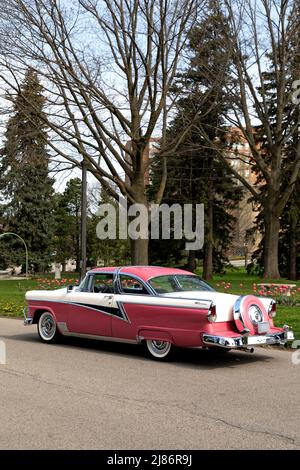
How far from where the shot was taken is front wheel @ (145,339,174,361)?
9.25m

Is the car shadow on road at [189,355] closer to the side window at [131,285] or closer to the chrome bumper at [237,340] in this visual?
the chrome bumper at [237,340]

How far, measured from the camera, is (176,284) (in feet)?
32.8

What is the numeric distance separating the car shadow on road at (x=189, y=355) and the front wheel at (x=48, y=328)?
6.2 inches

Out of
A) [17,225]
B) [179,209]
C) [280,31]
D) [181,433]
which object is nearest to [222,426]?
[181,433]

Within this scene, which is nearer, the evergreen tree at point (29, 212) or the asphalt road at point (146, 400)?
the asphalt road at point (146, 400)

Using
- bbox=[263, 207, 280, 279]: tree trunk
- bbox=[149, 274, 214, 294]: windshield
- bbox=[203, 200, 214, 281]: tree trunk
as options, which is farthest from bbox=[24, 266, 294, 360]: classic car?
bbox=[203, 200, 214, 281]: tree trunk

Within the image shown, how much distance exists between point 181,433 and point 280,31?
25418 millimetres

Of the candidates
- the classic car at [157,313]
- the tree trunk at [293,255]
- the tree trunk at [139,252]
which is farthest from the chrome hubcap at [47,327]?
the tree trunk at [293,255]

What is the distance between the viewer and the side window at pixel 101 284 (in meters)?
10.5

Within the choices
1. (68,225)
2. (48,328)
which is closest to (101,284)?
(48,328)

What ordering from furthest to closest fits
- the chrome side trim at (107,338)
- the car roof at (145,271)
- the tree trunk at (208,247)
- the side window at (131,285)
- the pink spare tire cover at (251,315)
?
1. the tree trunk at (208,247)
2. the car roof at (145,271)
3. the side window at (131,285)
4. the chrome side trim at (107,338)
5. the pink spare tire cover at (251,315)

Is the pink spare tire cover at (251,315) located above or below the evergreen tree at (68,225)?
below

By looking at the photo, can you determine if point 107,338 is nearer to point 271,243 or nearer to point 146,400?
point 146,400
